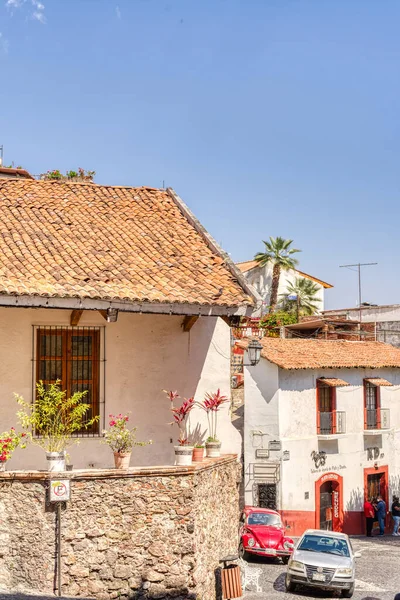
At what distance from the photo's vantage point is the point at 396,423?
38812 mm

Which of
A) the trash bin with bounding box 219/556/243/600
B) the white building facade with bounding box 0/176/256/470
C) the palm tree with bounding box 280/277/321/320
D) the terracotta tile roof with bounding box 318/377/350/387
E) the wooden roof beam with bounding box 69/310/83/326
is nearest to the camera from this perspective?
the white building facade with bounding box 0/176/256/470

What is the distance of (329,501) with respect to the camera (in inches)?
1355

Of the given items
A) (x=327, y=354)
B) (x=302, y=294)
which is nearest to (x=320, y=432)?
(x=327, y=354)

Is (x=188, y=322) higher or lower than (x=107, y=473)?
higher

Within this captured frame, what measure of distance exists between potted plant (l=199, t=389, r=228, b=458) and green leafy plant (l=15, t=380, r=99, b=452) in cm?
220

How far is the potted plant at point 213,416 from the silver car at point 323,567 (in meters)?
6.28

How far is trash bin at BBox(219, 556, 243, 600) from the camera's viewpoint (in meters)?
14.8

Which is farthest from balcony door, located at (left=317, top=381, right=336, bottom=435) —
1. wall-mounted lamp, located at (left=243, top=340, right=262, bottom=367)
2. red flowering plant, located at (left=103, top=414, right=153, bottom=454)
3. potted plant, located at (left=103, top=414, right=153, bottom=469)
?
potted plant, located at (left=103, top=414, right=153, bottom=469)

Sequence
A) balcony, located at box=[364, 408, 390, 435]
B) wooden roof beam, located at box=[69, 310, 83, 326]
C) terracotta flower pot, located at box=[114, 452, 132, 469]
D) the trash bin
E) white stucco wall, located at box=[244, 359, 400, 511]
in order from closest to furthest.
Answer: terracotta flower pot, located at box=[114, 452, 132, 469], wooden roof beam, located at box=[69, 310, 83, 326], the trash bin, white stucco wall, located at box=[244, 359, 400, 511], balcony, located at box=[364, 408, 390, 435]

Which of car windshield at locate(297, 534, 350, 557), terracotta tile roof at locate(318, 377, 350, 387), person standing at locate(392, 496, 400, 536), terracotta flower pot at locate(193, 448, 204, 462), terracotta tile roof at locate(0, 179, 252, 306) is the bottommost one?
person standing at locate(392, 496, 400, 536)

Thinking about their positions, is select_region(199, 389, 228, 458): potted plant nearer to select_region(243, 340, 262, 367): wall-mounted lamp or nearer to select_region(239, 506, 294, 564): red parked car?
select_region(243, 340, 262, 367): wall-mounted lamp

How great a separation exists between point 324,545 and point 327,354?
15.3 metres

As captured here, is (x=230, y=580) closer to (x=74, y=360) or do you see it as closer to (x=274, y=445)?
(x=74, y=360)

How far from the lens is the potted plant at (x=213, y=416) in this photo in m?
15.1
